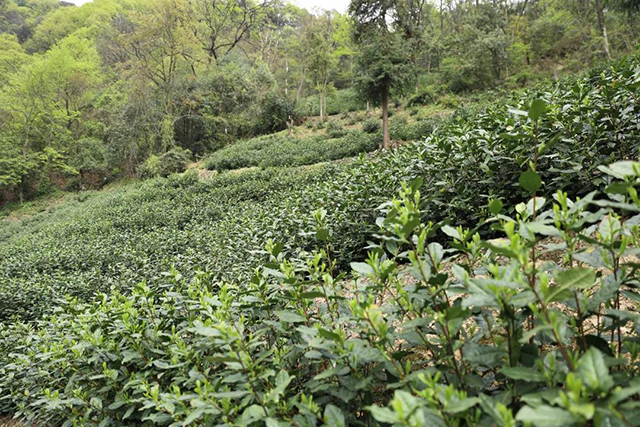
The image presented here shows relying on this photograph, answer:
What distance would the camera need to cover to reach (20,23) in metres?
44.3

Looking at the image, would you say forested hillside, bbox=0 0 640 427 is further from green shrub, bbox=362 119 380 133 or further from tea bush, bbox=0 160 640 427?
green shrub, bbox=362 119 380 133

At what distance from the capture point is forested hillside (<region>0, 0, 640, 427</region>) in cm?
82

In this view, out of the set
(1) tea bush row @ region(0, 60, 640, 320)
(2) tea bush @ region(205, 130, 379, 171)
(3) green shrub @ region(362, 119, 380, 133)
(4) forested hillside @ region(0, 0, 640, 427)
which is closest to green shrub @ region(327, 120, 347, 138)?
(2) tea bush @ region(205, 130, 379, 171)

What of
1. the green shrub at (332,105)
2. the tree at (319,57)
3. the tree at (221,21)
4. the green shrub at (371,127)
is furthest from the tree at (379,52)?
the tree at (221,21)

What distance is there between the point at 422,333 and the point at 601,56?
89.5ft

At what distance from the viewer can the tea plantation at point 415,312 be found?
28.6 inches

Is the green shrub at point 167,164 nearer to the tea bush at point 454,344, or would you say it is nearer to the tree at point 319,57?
the tree at point 319,57

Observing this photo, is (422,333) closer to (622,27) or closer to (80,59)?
(622,27)

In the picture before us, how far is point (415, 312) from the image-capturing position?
109 centimetres

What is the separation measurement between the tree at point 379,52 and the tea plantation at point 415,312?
32.0 feet

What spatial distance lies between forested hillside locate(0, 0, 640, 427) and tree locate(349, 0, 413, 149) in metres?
0.10

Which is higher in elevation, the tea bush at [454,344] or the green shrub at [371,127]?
the green shrub at [371,127]

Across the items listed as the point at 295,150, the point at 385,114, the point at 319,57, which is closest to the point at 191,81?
the point at 319,57

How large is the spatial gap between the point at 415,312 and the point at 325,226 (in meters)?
0.78
